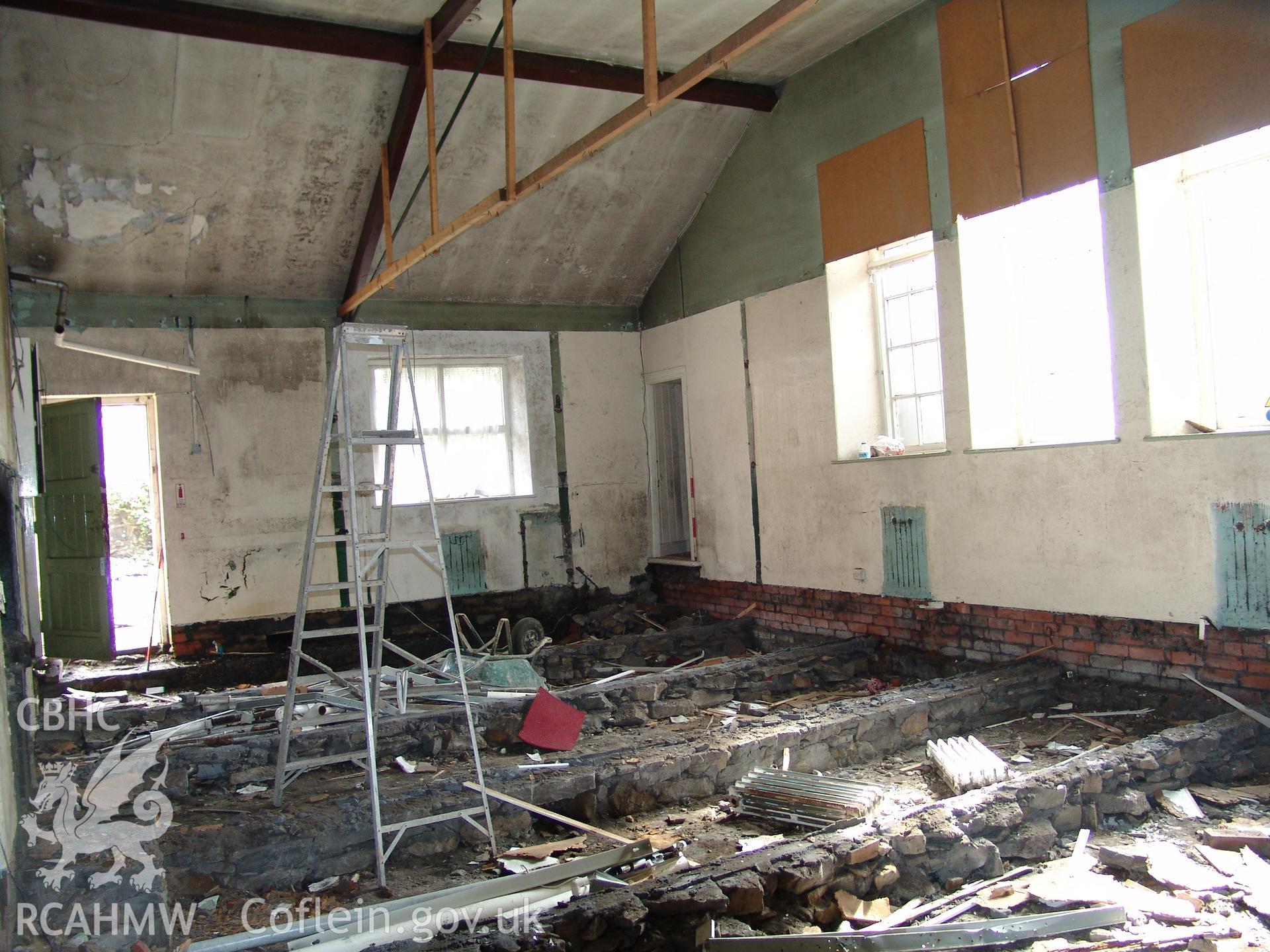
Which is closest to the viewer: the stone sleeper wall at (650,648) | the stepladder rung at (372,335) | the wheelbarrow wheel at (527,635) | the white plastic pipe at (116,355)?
the stepladder rung at (372,335)

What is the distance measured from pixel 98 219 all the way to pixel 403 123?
2621mm

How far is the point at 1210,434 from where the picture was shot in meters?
5.39

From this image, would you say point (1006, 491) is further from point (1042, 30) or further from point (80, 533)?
point (80, 533)

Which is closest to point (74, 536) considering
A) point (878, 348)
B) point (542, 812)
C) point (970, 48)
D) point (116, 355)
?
point (116, 355)

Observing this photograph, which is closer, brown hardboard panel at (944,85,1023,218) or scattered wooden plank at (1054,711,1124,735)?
scattered wooden plank at (1054,711,1124,735)

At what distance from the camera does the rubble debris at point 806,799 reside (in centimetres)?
466

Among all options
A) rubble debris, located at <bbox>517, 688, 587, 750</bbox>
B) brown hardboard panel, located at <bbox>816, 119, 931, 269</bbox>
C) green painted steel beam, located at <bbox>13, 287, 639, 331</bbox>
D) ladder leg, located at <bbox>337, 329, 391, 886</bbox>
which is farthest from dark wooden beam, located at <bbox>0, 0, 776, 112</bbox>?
rubble debris, located at <bbox>517, 688, 587, 750</bbox>

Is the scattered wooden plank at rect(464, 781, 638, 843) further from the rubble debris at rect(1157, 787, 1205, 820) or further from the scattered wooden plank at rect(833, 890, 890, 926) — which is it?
the rubble debris at rect(1157, 787, 1205, 820)

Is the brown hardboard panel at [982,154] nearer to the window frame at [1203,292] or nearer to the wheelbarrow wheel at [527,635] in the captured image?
the window frame at [1203,292]

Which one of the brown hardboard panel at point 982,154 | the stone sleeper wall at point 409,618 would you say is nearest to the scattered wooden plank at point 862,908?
the brown hardboard panel at point 982,154

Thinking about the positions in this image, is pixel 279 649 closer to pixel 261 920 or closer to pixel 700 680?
pixel 700 680

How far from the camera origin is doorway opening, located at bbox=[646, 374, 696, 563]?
34.9 ft

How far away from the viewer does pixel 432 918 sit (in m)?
3.80

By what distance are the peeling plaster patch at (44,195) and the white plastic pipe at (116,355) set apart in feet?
3.05
